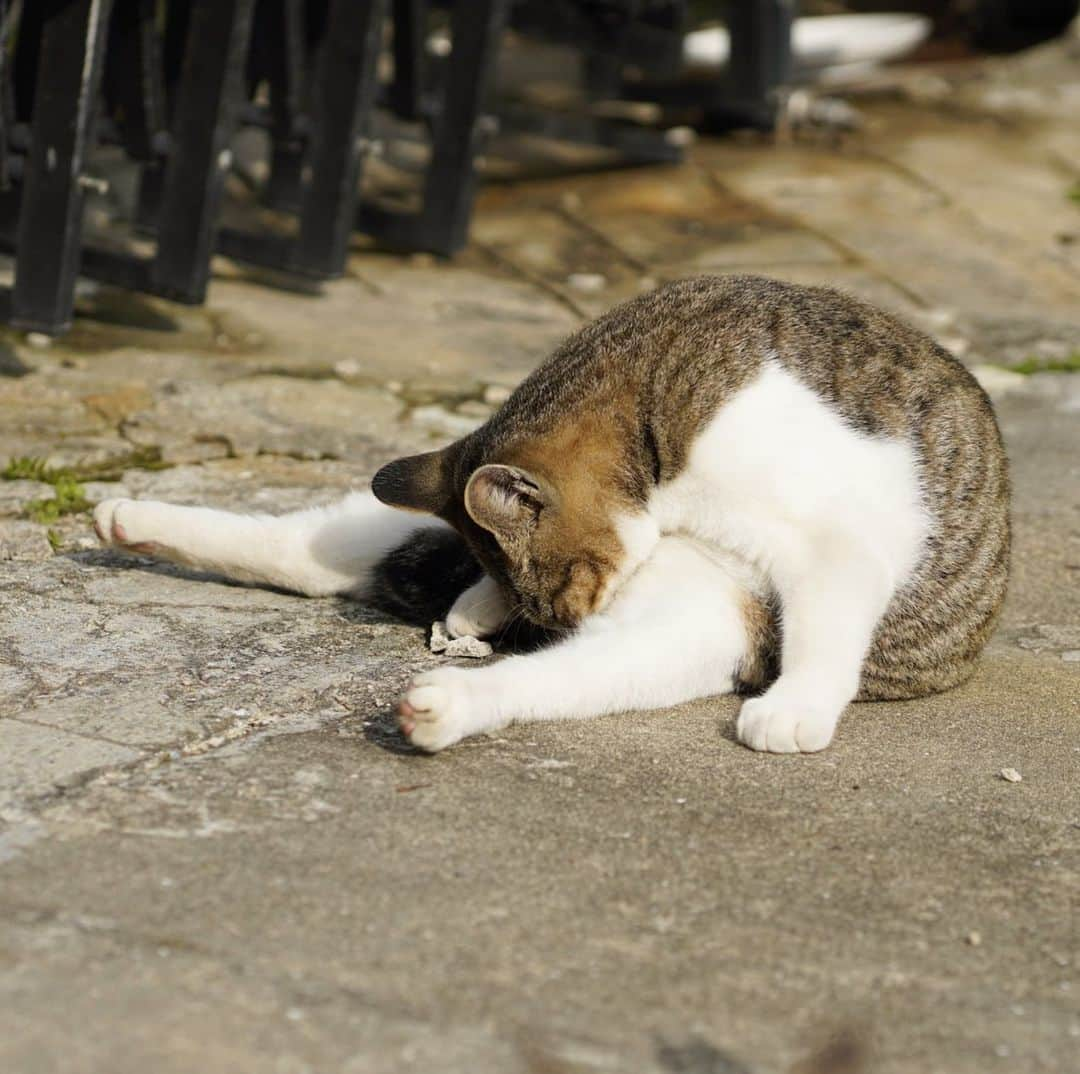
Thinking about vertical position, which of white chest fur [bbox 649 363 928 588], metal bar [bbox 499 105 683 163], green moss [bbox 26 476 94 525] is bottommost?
green moss [bbox 26 476 94 525]

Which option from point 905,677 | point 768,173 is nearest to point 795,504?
point 905,677

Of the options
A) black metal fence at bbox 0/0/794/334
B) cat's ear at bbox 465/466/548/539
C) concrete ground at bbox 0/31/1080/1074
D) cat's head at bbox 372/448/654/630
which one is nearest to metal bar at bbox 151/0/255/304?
black metal fence at bbox 0/0/794/334

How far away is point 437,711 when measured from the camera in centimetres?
277

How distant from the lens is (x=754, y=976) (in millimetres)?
2248

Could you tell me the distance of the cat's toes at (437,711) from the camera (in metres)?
2.76

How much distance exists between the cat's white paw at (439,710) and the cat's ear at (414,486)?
571mm

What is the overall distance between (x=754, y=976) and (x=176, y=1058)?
2.52 ft

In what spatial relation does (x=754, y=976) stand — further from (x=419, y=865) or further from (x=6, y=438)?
(x=6, y=438)

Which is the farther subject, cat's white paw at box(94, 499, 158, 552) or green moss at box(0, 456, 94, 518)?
green moss at box(0, 456, 94, 518)

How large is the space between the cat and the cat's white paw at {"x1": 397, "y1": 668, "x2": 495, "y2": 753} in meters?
0.04

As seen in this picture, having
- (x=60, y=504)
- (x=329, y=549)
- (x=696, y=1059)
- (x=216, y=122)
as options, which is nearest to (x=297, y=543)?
(x=329, y=549)

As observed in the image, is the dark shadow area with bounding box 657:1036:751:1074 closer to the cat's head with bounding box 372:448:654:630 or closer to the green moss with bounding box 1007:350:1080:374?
the cat's head with bounding box 372:448:654:630

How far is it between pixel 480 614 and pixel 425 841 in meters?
0.92

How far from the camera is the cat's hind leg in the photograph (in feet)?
11.6
